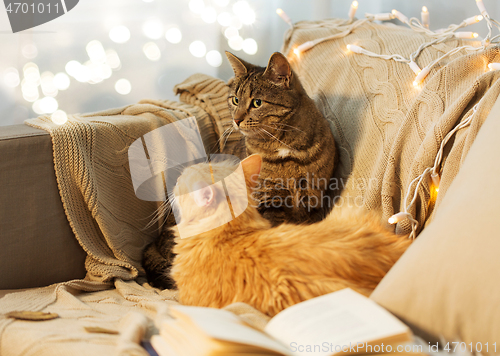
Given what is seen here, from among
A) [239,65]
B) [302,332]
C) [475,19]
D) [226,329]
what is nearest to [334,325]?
[302,332]

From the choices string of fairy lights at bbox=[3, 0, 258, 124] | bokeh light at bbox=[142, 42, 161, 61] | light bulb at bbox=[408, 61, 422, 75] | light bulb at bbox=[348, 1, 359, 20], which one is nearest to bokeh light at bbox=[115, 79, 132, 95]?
string of fairy lights at bbox=[3, 0, 258, 124]

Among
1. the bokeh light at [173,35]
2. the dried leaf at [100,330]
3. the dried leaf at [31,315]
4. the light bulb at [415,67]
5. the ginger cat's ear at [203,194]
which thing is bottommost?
the dried leaf at [100,330]

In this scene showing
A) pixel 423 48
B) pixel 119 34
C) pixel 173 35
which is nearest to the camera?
pixel 423 48

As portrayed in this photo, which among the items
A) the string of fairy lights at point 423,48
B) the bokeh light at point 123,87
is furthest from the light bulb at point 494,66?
the bokeh light at point 123,87

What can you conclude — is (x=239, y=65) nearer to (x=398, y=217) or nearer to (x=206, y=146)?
(x=206, y=146)

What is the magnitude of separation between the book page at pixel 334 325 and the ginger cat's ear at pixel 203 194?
332 mm

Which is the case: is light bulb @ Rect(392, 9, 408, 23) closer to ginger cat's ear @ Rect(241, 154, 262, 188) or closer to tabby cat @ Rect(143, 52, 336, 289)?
tabby cat @ Rect(143, 52, 336, 289)

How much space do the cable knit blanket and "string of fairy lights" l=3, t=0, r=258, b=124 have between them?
673mm

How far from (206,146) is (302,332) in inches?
40.2

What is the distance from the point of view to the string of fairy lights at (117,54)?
5.62 ft

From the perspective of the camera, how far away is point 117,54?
191 cm

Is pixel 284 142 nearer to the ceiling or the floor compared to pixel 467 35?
nearer to the floor

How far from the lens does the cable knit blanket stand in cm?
81

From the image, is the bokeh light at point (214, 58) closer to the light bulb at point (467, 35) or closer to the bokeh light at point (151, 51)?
the bokeh light at point (151, 51)
